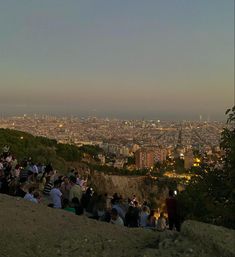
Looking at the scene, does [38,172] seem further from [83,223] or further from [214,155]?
[214,155]

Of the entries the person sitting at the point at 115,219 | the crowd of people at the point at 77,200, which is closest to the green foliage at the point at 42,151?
the crowd of people at the point at 77,200

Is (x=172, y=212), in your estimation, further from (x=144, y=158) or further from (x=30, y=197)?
(x=144, y=158)

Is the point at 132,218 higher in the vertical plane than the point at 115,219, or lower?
lower

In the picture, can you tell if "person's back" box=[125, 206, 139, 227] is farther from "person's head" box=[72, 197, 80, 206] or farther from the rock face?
the rock face

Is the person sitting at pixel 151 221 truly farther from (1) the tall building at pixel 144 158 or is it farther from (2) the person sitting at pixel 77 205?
(1) the tall building at pixel 144 158

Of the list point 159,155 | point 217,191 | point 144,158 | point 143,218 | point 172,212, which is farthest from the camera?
point 159,155

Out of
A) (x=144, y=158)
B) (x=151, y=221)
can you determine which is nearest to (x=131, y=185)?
(x=151, y=221)

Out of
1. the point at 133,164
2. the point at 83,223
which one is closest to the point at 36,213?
the point at 83,223
